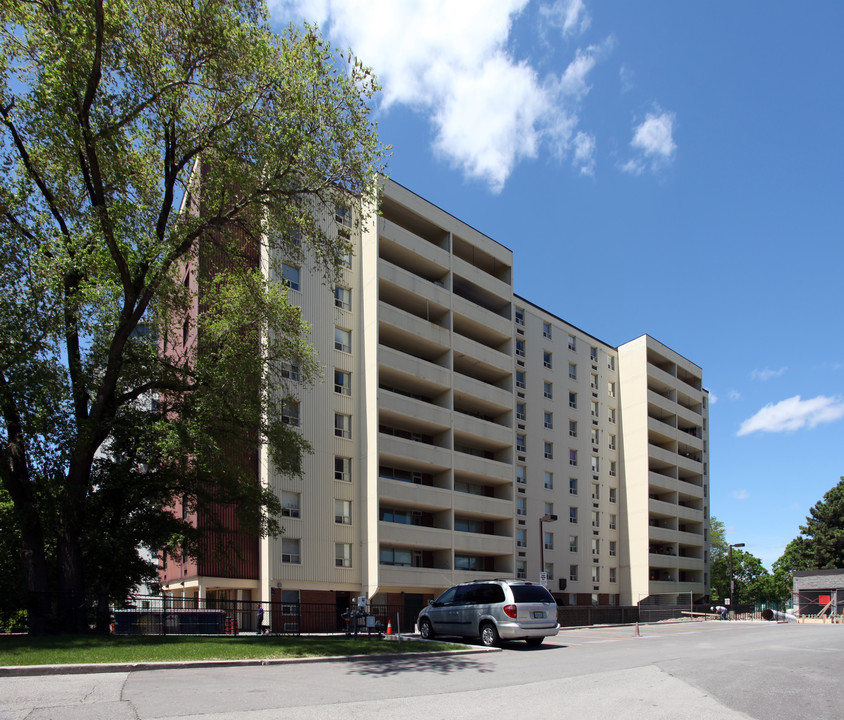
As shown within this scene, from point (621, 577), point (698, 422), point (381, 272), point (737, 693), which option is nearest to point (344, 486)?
point (381, 272)

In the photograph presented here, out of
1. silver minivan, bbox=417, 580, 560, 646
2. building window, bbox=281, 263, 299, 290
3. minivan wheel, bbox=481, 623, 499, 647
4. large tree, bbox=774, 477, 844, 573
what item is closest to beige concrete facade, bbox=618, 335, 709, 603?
large tree, bbox=774, 477, 844, 573

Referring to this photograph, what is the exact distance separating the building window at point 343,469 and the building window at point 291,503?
2.63 m

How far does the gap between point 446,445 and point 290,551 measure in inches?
445

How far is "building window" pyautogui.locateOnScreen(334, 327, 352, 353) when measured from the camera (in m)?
38.4

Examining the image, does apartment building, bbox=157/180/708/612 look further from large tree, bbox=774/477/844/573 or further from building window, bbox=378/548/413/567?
large tree, bbox=774/477/844/573

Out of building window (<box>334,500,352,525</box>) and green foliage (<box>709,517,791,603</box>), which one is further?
green foliage (<box>709,517,791,603</box>)

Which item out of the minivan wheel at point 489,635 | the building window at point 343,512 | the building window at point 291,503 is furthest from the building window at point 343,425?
the minivan wheel at point 489,635

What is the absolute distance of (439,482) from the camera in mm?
41188

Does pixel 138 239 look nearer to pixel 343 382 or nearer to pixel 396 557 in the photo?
pixel 343 382

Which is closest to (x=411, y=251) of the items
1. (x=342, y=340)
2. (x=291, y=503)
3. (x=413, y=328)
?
(x=413, y=328)

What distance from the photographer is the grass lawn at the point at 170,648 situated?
12473mm

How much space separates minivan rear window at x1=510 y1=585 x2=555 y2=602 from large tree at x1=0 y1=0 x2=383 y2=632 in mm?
7177

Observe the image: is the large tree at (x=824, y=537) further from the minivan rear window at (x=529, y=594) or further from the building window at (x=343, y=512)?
the minivan rear window at (x=529, y=594)

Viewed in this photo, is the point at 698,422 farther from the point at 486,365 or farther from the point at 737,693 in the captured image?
the point at 737,693
